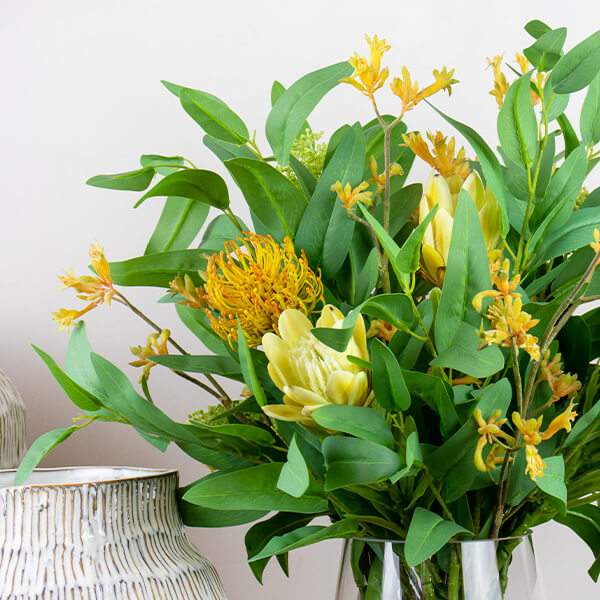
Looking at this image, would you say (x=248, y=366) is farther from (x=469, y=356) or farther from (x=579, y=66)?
(x=579, y=66)

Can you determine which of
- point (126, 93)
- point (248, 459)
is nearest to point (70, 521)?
point (248, 459)

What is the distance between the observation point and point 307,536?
413mm

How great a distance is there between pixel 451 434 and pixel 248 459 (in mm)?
142

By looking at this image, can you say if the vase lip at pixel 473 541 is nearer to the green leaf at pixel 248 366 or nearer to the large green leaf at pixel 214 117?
the green leaf at pixel 248 366

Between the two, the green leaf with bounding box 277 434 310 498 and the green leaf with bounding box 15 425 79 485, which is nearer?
the green leaf with bounding box 277 434 310 498

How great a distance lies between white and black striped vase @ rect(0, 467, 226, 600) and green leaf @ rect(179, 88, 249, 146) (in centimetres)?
25

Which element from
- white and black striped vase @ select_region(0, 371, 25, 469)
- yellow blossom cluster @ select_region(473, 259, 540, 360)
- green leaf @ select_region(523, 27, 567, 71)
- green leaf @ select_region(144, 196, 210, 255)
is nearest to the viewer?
yellow blossom cluster @ select_region(473, 259, 540, 360)


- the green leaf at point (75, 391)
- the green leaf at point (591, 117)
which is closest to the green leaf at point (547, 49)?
the green leaf at point (591, 117)

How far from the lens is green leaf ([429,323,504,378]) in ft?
1.15

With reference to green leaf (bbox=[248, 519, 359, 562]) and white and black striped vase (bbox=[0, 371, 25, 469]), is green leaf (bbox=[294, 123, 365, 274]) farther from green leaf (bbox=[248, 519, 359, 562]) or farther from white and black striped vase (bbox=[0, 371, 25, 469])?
white and black striped vase (bbox=[0, 371, 25, 469])

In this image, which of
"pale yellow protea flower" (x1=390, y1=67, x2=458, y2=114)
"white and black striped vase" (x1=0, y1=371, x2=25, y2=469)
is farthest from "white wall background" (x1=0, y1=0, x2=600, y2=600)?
"pale yellow protea flower" (x1=390, y1=67, x2=458, y2=114)

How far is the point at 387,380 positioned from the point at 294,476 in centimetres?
7

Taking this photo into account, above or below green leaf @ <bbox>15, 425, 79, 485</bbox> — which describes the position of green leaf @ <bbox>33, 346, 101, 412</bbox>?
above

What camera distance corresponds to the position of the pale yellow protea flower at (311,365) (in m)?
0.38
